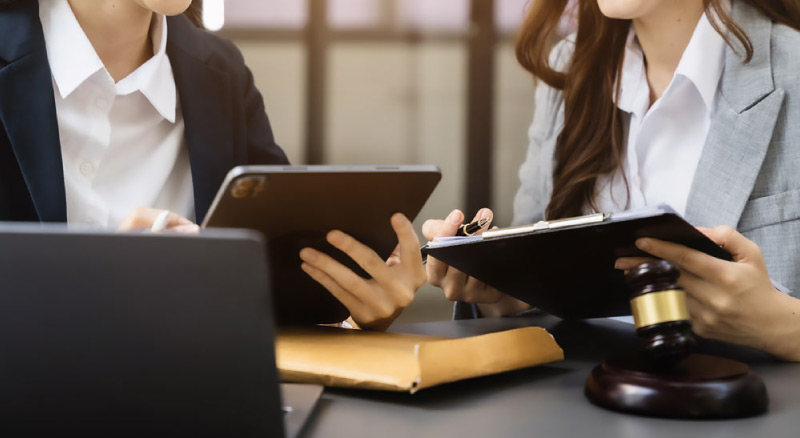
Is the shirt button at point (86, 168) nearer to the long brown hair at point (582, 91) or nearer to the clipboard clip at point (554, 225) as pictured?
the clipboard clip at point (554, 225)

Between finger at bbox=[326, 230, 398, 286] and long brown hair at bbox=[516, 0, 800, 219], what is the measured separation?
2.05ft

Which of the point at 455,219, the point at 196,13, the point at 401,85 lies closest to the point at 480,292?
the point at 455,219

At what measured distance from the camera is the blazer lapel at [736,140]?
3.38ft

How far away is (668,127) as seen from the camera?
1.23m

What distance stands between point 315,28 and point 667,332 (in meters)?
3.75

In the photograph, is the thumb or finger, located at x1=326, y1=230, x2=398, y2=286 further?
the thumb

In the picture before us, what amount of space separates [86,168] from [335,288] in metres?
0.50

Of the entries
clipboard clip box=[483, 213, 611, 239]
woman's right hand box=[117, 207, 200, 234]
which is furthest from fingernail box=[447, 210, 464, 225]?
woman's right hand box=[117, 207, 200, 234]

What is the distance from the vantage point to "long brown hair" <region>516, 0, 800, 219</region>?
4.18ft

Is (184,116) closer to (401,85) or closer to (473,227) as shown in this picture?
(473,227)

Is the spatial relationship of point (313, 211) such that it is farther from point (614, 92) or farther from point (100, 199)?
point (614, 92)

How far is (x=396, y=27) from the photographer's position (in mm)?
4094

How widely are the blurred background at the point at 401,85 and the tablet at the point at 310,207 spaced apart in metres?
3.31

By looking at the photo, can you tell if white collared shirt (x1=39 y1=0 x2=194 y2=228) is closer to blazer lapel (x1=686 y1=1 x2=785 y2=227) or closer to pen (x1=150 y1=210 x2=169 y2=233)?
pen (x1=150 y1=210 x2=169 y2=233)
